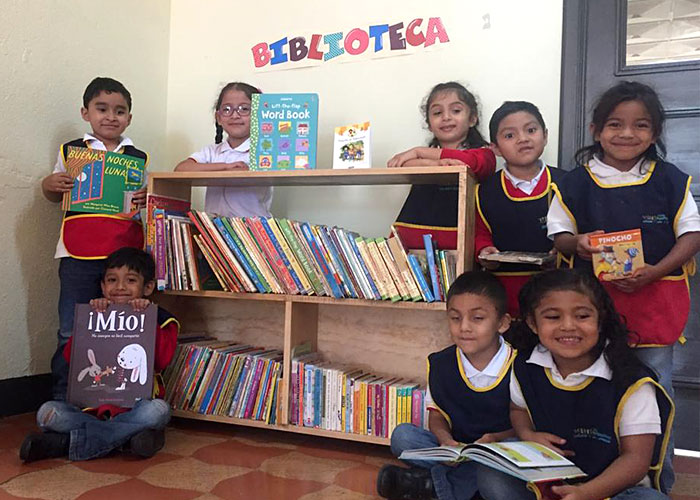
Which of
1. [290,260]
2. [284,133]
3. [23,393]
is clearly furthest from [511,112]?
[23,393]

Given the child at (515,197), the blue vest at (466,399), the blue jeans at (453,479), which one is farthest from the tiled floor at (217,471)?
the child at (515,197)

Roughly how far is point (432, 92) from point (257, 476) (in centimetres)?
141

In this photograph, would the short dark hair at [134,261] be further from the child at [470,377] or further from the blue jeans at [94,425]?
the child at [470,377]

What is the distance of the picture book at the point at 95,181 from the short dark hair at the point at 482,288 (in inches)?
47.7

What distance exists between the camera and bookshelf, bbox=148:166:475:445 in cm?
187

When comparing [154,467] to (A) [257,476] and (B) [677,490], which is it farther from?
(B) [677,490]

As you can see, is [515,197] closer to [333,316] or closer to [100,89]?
[333,316]

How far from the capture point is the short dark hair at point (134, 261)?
2.00 metres

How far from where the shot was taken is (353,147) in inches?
77.5

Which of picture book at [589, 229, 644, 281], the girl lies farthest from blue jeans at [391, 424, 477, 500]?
the girl

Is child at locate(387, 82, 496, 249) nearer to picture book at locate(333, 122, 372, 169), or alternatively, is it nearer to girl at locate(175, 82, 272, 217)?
picture book at locate(333, 122, 372, 169)

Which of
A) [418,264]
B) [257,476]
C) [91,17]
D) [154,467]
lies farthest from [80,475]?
[91,17]

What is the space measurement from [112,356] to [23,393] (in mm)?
517

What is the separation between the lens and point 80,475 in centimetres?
158
